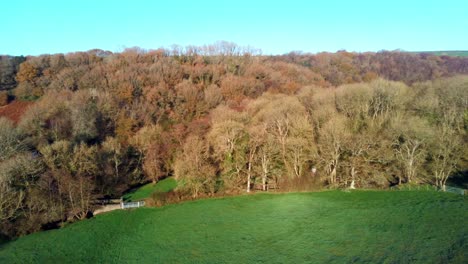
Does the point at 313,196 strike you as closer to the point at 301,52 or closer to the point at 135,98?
the point at 135,98

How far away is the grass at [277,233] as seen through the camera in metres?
18.3

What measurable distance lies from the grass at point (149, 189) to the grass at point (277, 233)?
530cm

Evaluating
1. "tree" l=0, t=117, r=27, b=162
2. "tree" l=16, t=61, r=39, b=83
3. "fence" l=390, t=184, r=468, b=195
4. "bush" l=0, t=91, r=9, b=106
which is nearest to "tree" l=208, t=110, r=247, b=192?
"fence" l=390, t=184, r=468, b=195

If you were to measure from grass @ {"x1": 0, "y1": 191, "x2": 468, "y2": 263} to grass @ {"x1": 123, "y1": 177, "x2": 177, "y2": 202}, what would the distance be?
5.30 metres

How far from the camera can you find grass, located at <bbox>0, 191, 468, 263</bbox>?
60.1 ft

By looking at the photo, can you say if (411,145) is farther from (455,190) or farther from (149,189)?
(149,189)

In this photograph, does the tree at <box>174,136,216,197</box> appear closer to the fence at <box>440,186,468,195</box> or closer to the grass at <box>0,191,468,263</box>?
the grass at <box>0,191,468,263</box>

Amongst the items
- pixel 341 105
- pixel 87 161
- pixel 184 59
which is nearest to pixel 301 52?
pixel 184 59

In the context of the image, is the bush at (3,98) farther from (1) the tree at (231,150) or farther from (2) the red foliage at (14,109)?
(1) the tree at (231,150)

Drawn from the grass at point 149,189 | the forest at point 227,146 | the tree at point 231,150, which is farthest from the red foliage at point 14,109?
the tree at point 231,150

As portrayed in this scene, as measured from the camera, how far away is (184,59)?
277 ft

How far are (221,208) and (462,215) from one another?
58.3 ft

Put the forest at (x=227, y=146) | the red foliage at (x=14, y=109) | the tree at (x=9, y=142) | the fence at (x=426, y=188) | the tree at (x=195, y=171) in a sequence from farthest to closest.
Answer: the red foliage at (x=14, y=109) → the tree at (x=9, y=142) → the tree at (x=195, y=171) → the forest at (x=227, y=146) → the fence at (x=426, y=188)

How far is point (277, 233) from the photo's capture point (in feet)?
72.7
